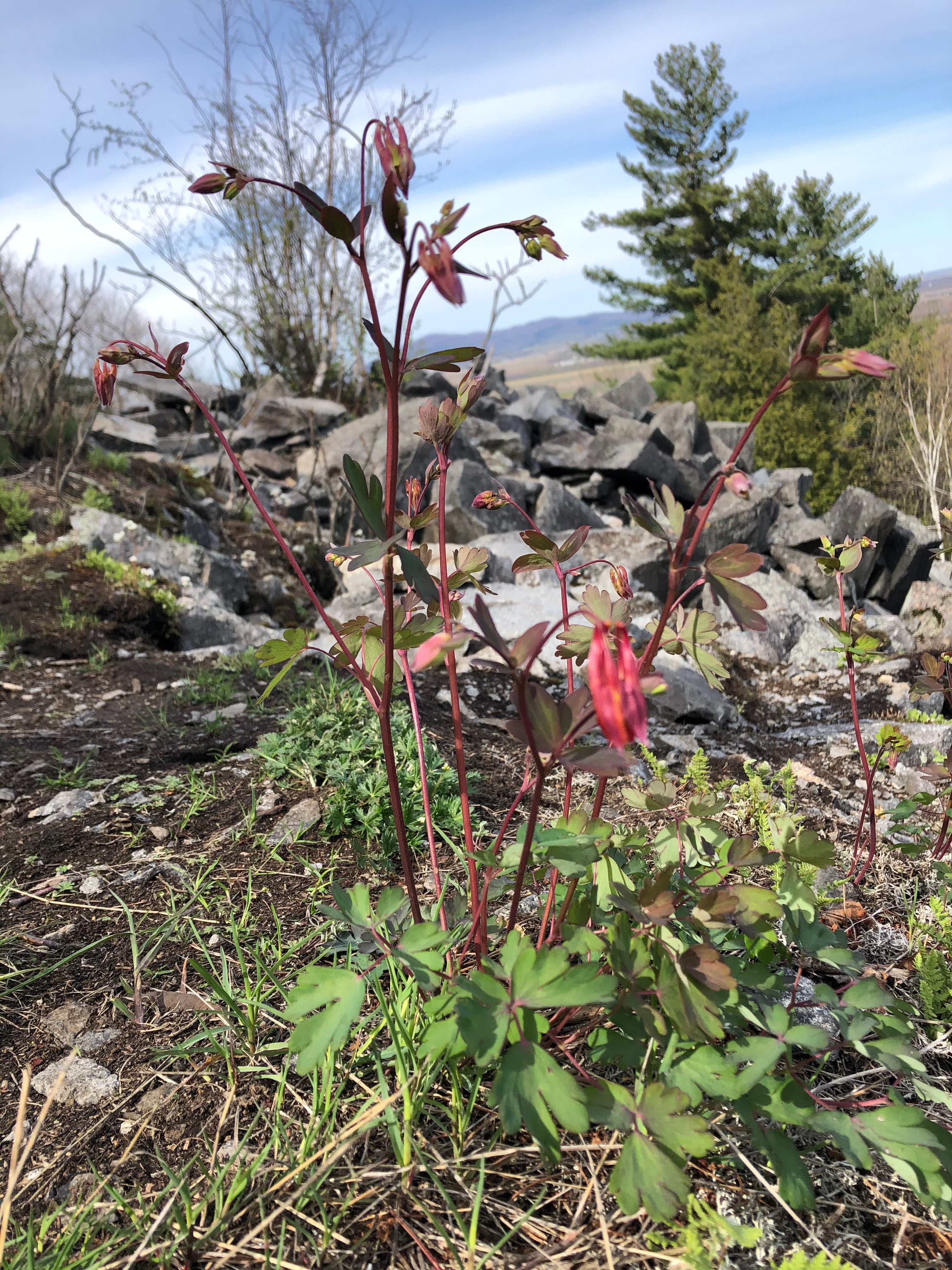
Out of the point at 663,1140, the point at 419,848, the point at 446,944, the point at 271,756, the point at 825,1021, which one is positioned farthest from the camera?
the point at 271,756

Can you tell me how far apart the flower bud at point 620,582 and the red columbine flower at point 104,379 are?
0.81 m

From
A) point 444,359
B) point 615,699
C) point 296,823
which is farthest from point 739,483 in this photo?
point 296,823

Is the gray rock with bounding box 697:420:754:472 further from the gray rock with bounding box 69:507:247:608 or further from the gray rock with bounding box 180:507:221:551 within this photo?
the gray rock with bounding box 69:507:247:608

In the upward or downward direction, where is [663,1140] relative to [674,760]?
upward

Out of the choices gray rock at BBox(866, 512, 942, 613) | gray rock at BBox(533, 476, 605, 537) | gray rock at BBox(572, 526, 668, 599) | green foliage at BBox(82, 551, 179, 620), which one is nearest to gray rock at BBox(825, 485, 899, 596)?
gray rock at BBox(866, 512, 942, 613)

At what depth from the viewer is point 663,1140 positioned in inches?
36.8

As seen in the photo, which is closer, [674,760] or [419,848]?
[419,848]

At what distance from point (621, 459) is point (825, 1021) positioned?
7.98 meters

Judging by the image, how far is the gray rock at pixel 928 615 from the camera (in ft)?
16.2

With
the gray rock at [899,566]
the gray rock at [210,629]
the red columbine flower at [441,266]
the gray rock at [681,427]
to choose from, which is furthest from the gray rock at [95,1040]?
the gray rock at [681,427]

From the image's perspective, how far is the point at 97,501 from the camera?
535cm

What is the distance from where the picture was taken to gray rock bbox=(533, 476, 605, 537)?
7.21 m

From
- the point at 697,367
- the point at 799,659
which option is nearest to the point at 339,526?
the point at 799,659

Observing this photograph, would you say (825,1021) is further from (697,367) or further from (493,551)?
(697,367)
